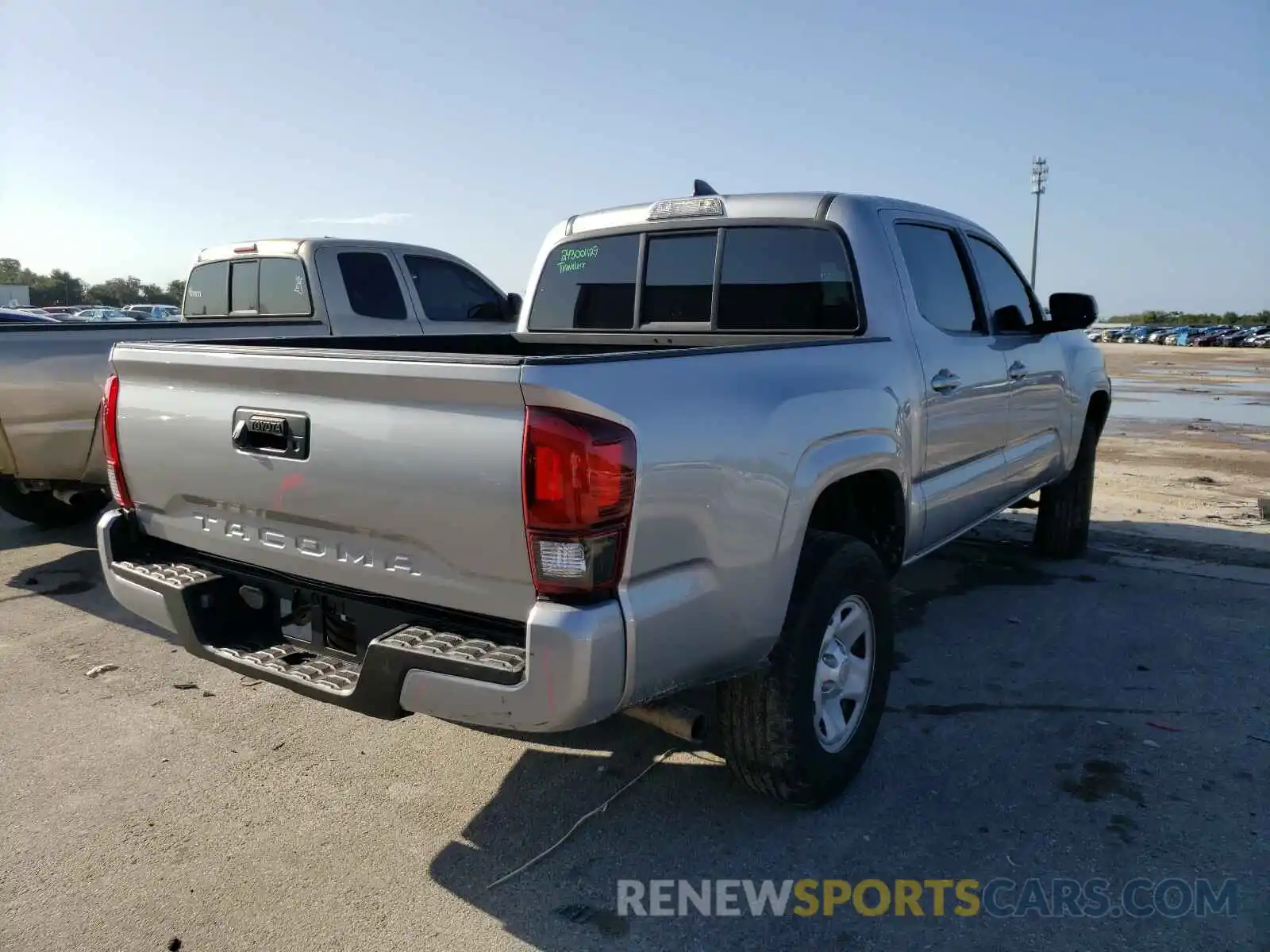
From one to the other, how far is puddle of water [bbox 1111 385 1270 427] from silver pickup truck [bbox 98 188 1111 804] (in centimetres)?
1418

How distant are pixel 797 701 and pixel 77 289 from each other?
7725cm

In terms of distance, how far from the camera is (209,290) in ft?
27.7

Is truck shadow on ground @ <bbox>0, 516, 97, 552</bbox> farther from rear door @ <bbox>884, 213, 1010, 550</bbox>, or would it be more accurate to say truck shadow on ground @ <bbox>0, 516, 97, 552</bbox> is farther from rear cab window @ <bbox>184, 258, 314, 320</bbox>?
rear door @ <bbox>884, 213, 1010, 550</bbox>

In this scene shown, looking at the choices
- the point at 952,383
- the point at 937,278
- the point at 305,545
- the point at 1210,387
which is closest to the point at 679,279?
the point at 937,278

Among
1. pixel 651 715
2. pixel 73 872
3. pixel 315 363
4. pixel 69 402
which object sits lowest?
pixel 73 872

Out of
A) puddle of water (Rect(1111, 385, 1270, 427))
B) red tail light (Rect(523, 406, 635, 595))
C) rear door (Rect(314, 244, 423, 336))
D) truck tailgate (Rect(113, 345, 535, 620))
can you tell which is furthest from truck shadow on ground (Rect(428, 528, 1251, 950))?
puddle of water (Rect(1111, 385, 1270, 427))

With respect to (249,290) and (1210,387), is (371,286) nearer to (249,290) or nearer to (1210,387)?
(249,290)

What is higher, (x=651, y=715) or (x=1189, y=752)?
(x=651, y=715)

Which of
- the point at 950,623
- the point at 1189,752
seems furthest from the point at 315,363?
the point at 950,623

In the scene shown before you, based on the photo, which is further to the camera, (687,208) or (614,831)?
(687,208)

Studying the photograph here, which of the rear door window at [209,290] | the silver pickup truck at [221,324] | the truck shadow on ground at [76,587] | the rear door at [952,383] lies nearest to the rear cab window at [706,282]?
the rear door at [952,383]

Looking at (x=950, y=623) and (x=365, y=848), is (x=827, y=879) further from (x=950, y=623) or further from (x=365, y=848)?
(x=950, y=623)

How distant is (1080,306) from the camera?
16.7ft

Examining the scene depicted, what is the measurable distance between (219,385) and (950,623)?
374 cm
